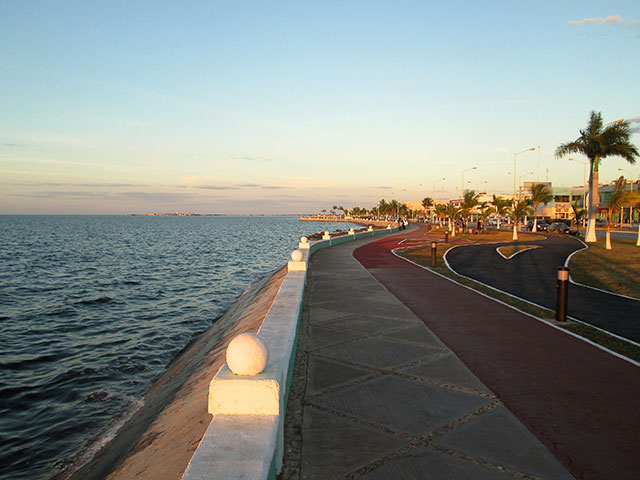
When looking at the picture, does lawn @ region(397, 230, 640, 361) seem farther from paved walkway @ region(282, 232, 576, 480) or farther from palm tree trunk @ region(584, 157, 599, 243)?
palm tree trunk @ region(584, 157, 599, 243)

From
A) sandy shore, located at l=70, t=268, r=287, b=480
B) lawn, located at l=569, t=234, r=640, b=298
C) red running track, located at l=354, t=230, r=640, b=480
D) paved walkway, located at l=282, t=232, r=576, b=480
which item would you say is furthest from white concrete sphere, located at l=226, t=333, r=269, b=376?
lawn, located at l=569, t=234, r=640, b=298

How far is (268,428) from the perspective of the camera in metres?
3.24

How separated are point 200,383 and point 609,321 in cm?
868

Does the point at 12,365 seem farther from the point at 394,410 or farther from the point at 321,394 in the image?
the point at 394,410

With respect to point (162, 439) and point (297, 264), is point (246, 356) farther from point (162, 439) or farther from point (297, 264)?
point (297, 264)


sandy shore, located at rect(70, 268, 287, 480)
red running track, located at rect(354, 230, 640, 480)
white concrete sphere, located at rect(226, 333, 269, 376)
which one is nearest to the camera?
white concrete sphere, located at rect(226, 333, 269, 376)

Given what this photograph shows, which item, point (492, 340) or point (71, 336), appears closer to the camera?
point (492, 340)

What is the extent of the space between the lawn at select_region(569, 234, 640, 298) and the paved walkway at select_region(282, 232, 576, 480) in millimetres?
9626

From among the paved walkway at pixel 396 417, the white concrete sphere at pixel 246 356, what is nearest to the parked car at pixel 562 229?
the paved walkway at pixel 396 417

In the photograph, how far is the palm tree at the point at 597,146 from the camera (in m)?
34.5

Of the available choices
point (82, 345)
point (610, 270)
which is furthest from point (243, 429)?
point (610, 270)

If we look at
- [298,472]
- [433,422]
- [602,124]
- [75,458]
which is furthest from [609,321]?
[602,124]

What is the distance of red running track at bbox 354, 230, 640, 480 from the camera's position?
4031 mm

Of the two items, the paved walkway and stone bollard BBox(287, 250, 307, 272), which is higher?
stone bollard BBox(287, 250, 307, 272)
